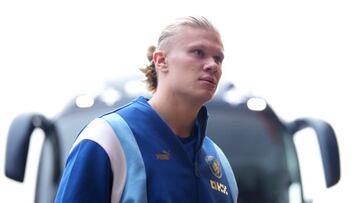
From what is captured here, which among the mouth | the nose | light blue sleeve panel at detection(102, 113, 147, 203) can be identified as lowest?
light blue sleeve panel at detection(102, 113, 147, 203)

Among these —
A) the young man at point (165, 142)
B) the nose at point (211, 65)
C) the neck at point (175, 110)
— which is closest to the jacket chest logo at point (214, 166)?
the young man at point (165, 142)

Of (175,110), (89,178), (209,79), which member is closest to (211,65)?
(209,79)

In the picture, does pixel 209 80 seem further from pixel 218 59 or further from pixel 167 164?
pixel 167 164

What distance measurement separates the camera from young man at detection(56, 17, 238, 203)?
4.61ft

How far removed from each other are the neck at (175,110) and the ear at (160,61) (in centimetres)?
7

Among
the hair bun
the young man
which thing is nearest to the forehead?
the young man

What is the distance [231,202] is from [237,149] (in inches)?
79.9

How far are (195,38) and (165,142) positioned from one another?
275 millimetres

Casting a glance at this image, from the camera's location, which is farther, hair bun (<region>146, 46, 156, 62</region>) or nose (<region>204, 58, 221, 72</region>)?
hair bun (<region>146, 46, 156, 62</region>)

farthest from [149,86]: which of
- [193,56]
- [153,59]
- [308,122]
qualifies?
[308,122]

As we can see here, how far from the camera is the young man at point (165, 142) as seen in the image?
1404mm

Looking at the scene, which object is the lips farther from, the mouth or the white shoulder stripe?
the white shoulder stripe

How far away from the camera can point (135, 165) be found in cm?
142

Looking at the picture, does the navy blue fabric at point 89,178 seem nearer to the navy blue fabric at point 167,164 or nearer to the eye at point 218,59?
the navy blue fabric at point 167,164
